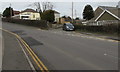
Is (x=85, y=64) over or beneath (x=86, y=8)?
beneath

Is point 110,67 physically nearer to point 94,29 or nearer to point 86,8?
point 94,29

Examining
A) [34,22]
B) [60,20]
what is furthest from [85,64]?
[60,20]

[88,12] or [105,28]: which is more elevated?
[88,12]

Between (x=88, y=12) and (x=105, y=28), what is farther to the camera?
(x=88, y=12)

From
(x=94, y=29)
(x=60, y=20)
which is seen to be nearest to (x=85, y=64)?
(x=94, y=29)

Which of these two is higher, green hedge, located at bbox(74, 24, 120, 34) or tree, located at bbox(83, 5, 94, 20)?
tree, located at bbox(83, 5, 94, 20)

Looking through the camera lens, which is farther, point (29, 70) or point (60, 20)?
point (60, 20)

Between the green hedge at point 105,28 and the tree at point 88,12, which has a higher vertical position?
the tree at point 88,12

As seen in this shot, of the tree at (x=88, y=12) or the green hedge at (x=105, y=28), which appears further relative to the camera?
the tree at (x=88, y=12)

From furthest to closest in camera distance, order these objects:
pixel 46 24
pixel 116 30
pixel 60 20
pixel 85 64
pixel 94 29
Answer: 1. pixel 60 20
2. pixel 46 24
3. pixel 94 29
4. pixel 116 30
5. pixel 85 64

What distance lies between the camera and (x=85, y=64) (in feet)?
28.5

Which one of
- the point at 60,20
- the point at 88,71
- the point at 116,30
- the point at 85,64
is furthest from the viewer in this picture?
the point at 60,20

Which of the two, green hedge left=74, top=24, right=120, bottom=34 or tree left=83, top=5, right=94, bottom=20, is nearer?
green hedge left=74, top=24, right=120, bottom=34

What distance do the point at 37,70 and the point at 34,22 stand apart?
4559 cm
